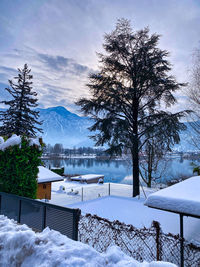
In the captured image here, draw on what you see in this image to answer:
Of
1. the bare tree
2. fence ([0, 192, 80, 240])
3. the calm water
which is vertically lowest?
the calm water

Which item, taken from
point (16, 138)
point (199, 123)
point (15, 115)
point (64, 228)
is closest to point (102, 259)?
point (64, 228)

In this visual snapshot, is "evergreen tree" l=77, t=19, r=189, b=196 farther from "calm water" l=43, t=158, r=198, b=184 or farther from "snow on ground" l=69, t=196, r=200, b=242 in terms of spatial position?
"calm water" l=43, t=158, r=198, b=184

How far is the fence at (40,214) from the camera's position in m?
4.35

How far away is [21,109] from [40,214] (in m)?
21.1

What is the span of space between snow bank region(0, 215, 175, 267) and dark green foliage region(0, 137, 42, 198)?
4845 millimetres

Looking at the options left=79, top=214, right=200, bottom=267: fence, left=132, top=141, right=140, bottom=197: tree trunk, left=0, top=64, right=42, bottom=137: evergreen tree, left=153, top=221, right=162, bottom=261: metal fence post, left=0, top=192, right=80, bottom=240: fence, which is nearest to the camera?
left=79, top=214, right=200, bottom=267: fence

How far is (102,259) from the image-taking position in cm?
276

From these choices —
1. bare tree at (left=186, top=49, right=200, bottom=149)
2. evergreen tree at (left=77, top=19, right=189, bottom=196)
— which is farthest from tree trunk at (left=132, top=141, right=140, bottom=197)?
bare tree at (left=186, top=49, right=200, bottom=149)

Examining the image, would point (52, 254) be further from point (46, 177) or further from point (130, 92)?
point (130, 92)

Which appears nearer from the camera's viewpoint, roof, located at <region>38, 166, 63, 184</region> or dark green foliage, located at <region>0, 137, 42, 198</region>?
dark green foliage, located at <region>0, 137, 42, 198</region>

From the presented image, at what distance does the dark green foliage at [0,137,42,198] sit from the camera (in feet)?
26.2

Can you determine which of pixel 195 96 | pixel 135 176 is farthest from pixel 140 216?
pixel 195 96

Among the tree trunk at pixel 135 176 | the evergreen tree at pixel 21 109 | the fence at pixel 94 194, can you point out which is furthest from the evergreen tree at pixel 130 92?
the evergreen tree at pixel 21 109

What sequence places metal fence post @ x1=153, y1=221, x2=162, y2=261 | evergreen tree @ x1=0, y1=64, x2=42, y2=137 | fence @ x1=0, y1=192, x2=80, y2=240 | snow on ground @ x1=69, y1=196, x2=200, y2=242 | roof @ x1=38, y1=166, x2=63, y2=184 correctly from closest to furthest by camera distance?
1. metal fence post @ x1=153, y1=221, x2=162, y2=261
2. fence @ x1=0, y1=192, x2=80, y2=240
3. snow on ground @ x1=69, y1=196, x2=200, y2=242
4. roof @ x1=38, y1=166, x2=63, y2=184
5. evergreen tree @ x1=0, y1=64, x2=42, y2=137
